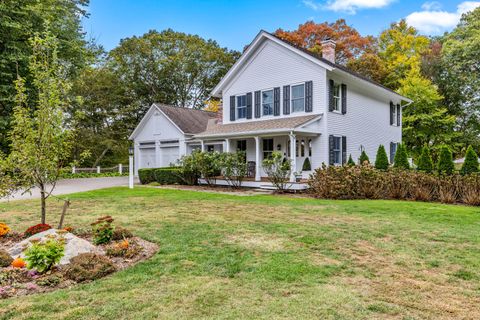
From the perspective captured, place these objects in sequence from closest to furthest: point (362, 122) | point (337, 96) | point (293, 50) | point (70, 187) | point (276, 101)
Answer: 1. point (293, 50)
2. point (337, 96)
3. point (276, 101)
4. point (70, 187)
5. point (362, 122)

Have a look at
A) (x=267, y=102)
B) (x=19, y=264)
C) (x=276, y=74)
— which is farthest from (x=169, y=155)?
(x=19, y=264)

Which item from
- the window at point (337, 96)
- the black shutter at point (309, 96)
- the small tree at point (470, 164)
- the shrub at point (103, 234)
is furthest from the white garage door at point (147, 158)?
the shrub at point (103, 234)

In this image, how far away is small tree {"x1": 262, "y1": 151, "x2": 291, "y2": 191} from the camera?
14.0m

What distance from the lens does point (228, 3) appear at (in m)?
20.6

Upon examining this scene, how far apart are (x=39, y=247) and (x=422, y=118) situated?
25.9 metres

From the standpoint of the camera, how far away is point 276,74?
675 inches

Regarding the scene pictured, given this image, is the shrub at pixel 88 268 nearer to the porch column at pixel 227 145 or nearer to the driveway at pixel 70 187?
the driveway at pixel 70 187

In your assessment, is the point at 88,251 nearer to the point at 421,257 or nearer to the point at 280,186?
the point at 421,257

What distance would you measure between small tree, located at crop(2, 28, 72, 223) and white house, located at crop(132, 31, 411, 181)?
9647mm

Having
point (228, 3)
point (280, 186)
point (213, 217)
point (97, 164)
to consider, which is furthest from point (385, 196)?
point (97, 164)

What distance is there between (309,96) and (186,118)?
10798 mm

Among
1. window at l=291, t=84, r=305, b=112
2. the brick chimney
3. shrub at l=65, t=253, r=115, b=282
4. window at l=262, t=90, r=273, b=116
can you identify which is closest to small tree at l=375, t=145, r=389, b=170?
window at l=291, t=84, r=305, b=112

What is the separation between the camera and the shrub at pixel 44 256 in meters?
4.28

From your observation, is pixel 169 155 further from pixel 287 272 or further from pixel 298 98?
pixel 287 272
